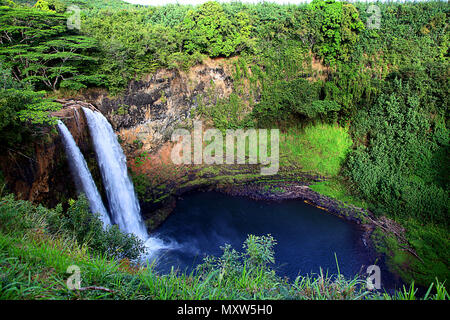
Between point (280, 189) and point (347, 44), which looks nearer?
point (280, 189)

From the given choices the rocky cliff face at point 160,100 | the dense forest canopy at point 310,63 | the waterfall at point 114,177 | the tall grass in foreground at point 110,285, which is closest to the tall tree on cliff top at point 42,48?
the dense forest canopy at point 310,63

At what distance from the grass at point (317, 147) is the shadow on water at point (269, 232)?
117 inches

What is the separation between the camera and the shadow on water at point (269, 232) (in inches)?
427

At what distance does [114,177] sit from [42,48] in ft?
19.7

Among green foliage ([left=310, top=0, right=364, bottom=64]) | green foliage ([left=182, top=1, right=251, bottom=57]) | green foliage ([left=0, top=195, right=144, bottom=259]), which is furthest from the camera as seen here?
green foliage ([left=310, top=0, right=364, bottom=64])

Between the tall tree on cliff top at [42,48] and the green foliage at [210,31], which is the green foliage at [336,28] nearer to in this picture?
the green foliage at [210,31]

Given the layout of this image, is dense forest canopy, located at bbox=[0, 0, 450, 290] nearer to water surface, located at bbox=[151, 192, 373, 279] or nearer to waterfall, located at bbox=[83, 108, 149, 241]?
waterfall, located at bbox=[83, 108, 149, 241]

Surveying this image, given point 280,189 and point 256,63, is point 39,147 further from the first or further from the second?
point 256,63

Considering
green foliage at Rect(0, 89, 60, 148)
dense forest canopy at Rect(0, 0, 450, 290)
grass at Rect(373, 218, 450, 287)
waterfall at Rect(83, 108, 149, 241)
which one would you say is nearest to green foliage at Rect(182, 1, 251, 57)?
dense forest canopy at Rect(0, 0, 450, 290)

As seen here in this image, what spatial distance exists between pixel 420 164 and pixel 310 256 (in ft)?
27.5

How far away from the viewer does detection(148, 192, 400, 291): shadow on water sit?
1084cm

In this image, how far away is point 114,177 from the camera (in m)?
11.5

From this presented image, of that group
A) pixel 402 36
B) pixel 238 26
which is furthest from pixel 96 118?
pixel 402 36

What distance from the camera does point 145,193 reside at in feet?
46.1
